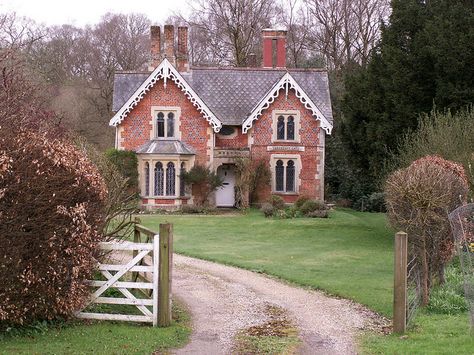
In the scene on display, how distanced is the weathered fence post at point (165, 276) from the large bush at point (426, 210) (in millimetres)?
4869

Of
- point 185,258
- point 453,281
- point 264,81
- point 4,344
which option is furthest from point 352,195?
point 4,344

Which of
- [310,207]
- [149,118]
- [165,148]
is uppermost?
[149,118]

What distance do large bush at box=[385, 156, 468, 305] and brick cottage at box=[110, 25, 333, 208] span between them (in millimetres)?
20942

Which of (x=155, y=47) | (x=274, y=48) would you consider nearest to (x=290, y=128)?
(x=274, y=48)

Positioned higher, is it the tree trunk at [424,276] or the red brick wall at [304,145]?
the red brick wall at [304,145]

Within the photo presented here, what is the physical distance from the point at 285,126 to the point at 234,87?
3.89m

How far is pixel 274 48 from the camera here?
38.3 meters

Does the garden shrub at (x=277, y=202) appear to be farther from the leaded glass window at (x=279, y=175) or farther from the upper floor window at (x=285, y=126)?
the upper floor window at (x=285, y=126)

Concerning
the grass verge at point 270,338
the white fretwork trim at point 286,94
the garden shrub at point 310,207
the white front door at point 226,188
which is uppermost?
the white fretwork trim at point 286,94

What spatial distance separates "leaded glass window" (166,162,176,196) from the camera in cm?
3362

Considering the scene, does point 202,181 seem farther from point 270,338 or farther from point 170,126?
point 270,338

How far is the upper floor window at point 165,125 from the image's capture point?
3456cm

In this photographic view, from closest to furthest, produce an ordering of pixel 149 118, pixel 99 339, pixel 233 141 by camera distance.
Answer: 1. pixel 99 339
2. pixel 149 118
3. pixel 233 141

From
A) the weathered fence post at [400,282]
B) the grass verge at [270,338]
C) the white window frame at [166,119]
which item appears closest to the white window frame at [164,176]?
the white window frame at [166,119]
